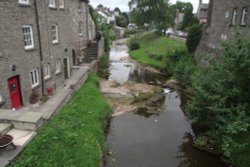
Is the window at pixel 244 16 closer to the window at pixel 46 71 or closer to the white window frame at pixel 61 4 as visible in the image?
the white window frame at pixel 61 4

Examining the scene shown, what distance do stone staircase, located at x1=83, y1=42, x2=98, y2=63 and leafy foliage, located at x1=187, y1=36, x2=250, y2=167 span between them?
1888 centimetres

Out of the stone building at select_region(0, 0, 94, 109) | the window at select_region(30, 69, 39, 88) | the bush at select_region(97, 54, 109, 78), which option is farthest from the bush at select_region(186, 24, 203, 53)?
the window at select_region(30, 69, 39, 88)

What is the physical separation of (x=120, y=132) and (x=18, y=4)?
34.6ft

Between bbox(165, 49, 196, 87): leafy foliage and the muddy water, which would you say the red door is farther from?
bbox(165, 49, 196, 87): leafy foliage

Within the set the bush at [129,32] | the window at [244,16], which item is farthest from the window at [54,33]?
the bush at [129,32]

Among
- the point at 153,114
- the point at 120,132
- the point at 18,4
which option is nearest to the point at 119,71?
the point at 153,114

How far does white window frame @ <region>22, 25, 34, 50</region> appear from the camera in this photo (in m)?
15.3

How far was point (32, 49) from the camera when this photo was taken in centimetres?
1609

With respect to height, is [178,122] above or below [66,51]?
below

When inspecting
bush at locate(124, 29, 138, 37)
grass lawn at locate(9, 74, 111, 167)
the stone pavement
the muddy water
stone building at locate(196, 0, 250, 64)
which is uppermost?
stone building at locate(196, 0, 250, 64)

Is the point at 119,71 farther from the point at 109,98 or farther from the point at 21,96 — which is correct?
the point at 21,96

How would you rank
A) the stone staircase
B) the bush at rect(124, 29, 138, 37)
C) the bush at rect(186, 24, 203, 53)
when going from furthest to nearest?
1. the bush at rect(124, 29, 138, 37)
2. the bush at rect(186, 24, 203, 53)
3. the stone staircase

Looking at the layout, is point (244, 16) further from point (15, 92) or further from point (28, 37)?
point (15, 92)

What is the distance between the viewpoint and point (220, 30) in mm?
25547
